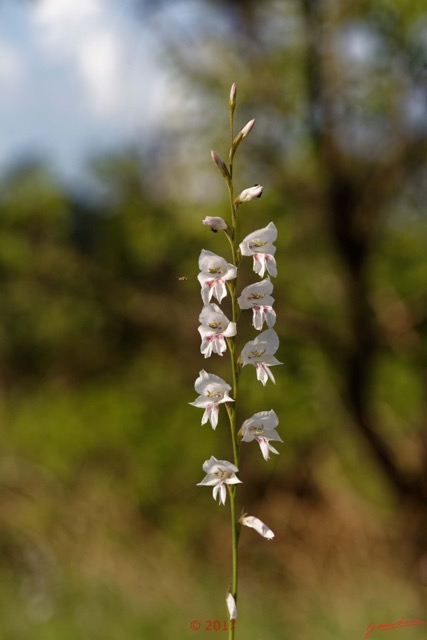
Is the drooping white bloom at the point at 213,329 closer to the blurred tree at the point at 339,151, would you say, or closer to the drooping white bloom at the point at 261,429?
the drooping white bloom at the point at 261,429

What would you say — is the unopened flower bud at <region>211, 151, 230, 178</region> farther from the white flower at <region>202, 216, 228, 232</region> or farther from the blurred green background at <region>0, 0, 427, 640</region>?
the blurred green background at <region>0, 0, 427, 640</region>

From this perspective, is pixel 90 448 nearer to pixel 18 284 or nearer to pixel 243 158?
pixel 18 284

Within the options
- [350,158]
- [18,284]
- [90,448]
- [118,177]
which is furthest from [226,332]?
[90,448]

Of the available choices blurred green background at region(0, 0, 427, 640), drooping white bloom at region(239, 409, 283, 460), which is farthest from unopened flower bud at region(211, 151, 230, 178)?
blurred green background at region(0, 0, 427, 640)

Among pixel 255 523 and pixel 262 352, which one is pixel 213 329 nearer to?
pixel 262 352

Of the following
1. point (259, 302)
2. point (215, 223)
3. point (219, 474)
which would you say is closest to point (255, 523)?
point (219, 474)
